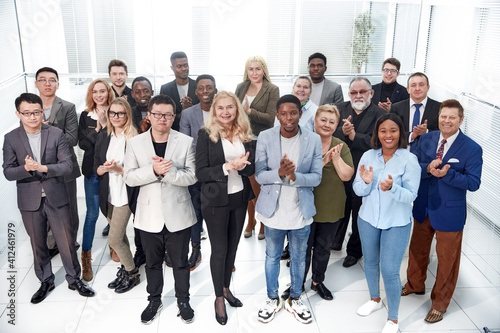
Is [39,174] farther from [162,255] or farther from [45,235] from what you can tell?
[162,255]

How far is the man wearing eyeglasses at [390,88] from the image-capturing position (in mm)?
5023

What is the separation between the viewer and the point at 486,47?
4.91m

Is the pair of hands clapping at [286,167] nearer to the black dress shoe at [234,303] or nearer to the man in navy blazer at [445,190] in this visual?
the man in navy blazer at [445,190]

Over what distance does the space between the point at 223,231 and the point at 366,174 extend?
1145 millimetres

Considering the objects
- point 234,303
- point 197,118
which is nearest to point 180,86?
point 197,118

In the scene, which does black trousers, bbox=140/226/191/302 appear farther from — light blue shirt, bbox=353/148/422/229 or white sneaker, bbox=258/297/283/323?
light blue shirt, bbox=353/148/422/229

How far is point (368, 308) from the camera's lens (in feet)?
12.4

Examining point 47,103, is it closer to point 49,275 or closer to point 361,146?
A: point 49,275

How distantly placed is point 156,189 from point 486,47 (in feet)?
12.7

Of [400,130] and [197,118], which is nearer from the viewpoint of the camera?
[400,130]

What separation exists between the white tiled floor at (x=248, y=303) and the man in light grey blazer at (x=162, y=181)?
2.02 ft

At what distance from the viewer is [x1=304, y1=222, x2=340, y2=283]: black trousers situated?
3773 millimetres

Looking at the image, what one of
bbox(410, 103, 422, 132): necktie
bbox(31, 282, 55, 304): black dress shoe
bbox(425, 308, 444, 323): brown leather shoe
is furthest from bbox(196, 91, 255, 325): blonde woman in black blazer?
bbox(410, 103, 422, 132): necktie

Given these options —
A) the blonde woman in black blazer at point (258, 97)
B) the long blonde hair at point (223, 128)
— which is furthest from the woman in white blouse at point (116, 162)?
the blonde woman in black blazer at point (258, 97)
